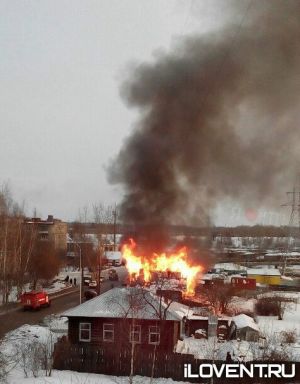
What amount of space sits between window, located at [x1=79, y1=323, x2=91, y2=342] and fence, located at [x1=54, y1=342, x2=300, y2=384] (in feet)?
5.31

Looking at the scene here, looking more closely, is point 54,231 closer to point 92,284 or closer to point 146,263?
point 92,284

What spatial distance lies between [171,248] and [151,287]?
5.29m

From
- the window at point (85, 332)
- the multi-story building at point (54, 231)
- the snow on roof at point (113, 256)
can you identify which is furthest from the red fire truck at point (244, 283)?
the multi-story building at point (54, 231)

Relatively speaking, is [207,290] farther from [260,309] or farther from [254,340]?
[254,340]

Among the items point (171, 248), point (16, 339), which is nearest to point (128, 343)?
point (16, 339)

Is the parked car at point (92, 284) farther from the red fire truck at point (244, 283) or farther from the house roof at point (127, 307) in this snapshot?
the house roof at point (127, 307)

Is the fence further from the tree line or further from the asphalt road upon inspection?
the tree line

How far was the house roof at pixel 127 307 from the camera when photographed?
14820mm

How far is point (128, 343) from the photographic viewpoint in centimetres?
1445

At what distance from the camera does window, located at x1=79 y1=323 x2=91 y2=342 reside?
614 inches

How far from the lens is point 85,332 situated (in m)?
15.7

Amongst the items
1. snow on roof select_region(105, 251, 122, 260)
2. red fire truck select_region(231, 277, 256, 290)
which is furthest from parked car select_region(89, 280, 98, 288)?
snow on roof select_region(105, 251, 122, 260)

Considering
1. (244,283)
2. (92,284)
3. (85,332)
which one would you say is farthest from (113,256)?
(85,332)

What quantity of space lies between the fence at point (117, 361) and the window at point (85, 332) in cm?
162
